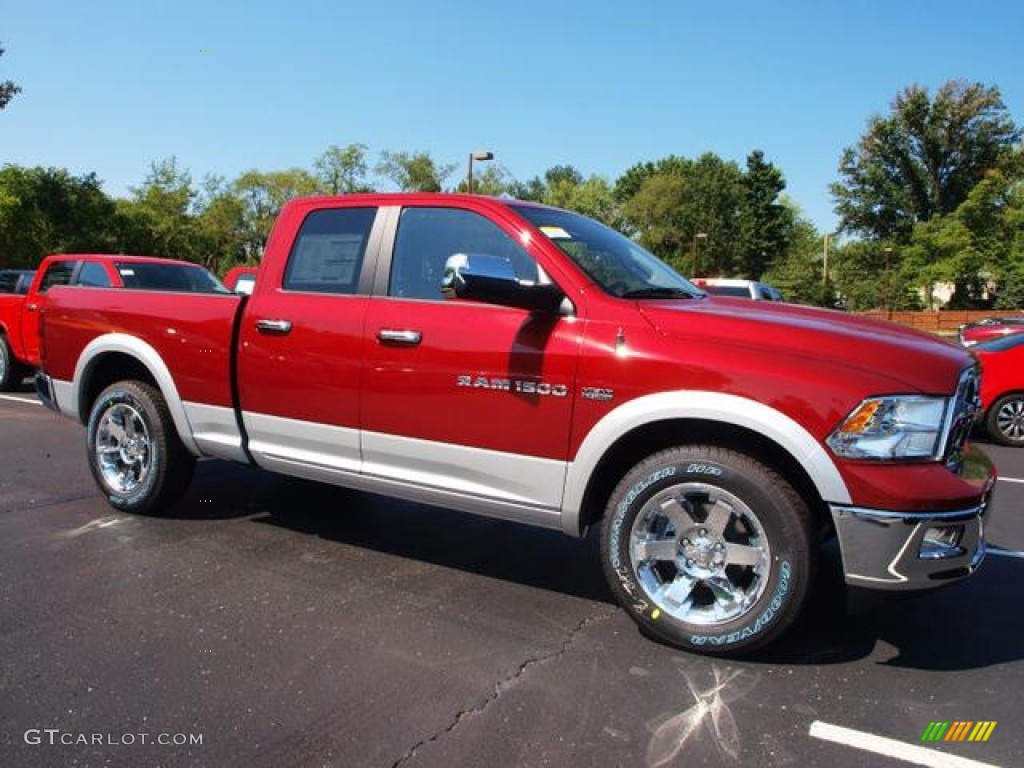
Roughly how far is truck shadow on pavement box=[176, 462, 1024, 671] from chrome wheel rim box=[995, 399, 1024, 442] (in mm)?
5207

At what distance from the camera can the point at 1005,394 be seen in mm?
9125

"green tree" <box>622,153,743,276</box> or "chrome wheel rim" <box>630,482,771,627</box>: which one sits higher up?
"green tree" <box>622,153,743,276</box>

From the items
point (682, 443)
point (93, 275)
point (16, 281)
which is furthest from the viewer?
point (16, 281)

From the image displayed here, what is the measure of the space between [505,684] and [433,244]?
2.13 meters

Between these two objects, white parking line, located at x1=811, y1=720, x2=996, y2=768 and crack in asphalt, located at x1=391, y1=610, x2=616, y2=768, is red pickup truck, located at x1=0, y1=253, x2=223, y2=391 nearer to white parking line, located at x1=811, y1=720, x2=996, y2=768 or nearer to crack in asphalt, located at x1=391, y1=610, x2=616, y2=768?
crack in asphalt, located at x1=391, y1=610, x2=616, y2=768

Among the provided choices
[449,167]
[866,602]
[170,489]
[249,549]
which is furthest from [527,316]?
[449,167]

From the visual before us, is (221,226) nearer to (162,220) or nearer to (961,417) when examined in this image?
(162,220)

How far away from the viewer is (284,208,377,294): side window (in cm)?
426

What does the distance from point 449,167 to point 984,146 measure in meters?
35.7

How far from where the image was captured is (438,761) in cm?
261

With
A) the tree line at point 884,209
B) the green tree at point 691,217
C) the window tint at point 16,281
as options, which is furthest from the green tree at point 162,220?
the green tree at point 691,217

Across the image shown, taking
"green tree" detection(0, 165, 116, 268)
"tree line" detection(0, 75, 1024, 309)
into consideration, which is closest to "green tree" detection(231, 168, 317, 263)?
"tree line" detection(0, 75, 1024, 309)

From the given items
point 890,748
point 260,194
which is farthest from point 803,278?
point 890,748

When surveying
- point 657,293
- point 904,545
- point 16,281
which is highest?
point 657,293
